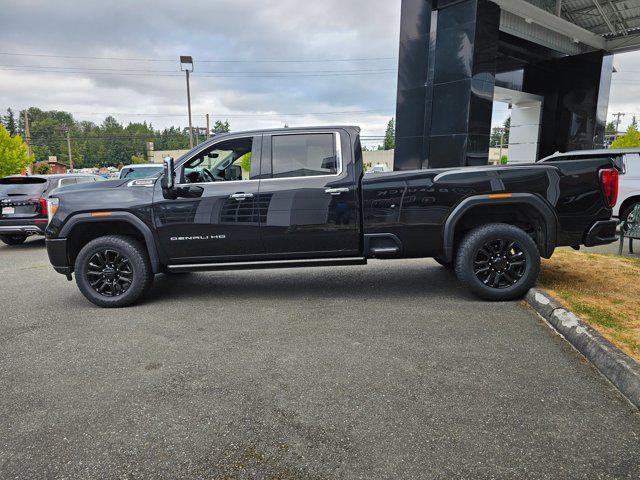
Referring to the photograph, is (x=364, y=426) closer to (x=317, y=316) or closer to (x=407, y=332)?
(x=407, y=332)

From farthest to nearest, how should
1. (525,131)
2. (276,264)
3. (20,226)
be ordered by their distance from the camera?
(525,131)
(20,226)
(276,264)

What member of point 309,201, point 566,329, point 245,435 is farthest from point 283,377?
point 566,329

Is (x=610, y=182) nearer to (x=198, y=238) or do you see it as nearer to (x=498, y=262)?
(x=498, y=262)

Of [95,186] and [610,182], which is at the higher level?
[610,182]

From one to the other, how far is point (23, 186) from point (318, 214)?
8.37 m

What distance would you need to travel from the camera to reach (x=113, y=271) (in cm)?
512

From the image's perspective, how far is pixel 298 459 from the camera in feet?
7.68

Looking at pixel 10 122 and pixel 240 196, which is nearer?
pixel 240 196

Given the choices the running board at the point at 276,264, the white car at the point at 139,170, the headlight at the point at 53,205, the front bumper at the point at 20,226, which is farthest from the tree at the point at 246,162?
the white car at the point at 139,170

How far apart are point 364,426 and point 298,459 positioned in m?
0.48

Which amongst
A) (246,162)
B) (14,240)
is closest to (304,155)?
(246,162)

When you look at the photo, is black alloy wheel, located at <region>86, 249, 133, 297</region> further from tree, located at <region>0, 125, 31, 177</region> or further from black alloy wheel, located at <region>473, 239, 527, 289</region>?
tree, located at <region>0, 125, 31, 177</region>

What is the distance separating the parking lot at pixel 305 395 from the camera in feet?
7.60

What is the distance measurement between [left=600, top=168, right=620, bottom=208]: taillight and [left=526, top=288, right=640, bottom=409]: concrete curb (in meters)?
1.36
